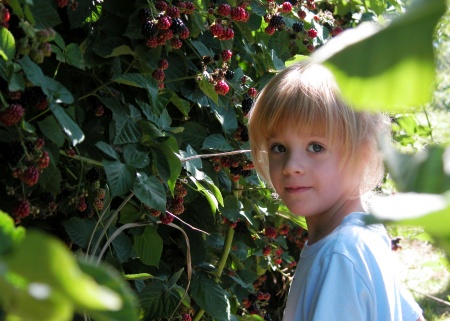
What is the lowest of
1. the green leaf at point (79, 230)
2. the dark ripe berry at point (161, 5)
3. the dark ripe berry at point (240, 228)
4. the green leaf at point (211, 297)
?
the green leaf at point (211, 297)

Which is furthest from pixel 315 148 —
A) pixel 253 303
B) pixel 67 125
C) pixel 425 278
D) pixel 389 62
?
pixel 425 278

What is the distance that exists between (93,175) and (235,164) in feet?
1.84

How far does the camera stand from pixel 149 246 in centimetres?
175

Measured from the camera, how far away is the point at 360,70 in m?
0.19

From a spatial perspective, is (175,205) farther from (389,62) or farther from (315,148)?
(389,62)

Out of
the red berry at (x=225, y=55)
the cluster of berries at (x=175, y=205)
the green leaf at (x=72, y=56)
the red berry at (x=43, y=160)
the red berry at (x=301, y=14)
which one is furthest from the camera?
the red berry at (x=301, y=14)

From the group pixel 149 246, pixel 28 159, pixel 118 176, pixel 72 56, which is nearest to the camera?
pixel 28 159

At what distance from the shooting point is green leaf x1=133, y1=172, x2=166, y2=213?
4.99ft

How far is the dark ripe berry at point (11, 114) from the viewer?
1.18m

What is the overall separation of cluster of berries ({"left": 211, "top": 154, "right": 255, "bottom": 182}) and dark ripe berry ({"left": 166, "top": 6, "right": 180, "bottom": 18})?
48cm

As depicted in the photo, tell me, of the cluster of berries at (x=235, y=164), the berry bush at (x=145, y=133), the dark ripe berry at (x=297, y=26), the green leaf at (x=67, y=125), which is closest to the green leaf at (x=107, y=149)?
the berry bush at (x=145, y=133)

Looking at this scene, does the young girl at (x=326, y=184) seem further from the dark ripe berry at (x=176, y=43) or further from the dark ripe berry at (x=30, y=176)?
the dark ripe berry at (x=30, y=176)

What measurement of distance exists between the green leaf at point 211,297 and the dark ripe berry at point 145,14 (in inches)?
28.4

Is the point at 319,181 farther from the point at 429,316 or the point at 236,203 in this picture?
the point at 429,316
